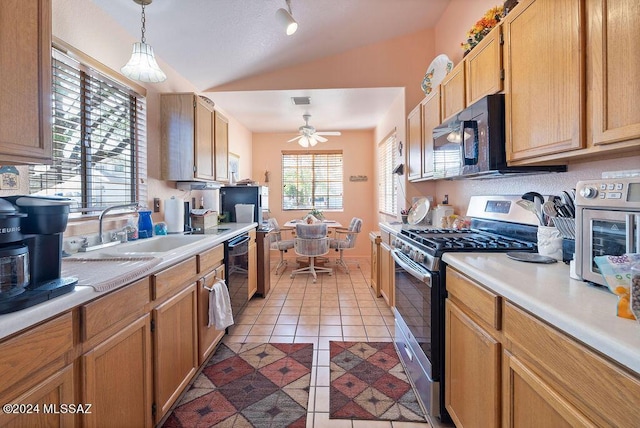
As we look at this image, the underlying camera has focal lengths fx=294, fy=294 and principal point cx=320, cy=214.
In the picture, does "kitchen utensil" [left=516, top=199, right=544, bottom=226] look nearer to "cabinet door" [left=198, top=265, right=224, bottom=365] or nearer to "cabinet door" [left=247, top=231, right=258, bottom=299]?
"cabinet door" [left=198, top=265, right=224, bottom=365]

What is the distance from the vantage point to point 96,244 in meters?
1.82

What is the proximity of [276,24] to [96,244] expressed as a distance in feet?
7.56

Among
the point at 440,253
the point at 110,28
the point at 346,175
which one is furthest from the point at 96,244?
the point at 346,175

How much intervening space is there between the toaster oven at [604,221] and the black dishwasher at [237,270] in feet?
7.29

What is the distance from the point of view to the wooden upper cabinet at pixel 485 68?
5.17 ft

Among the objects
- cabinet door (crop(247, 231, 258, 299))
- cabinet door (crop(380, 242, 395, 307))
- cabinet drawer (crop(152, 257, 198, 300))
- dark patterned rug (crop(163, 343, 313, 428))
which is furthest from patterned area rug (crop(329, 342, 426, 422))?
cabinet door (crop(247, 231, 258, 299))

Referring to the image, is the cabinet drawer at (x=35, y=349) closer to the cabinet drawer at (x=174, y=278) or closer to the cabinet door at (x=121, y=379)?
the cabinet door at (x=121, y=379)

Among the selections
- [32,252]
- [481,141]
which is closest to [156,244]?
[32,252]

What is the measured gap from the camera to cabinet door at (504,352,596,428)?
2.46 ft

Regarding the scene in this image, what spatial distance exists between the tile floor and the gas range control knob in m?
1.36

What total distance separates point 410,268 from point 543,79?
3.79 feet

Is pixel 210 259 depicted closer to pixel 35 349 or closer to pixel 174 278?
pixel 174 278

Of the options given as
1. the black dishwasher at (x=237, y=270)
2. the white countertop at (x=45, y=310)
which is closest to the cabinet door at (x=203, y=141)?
the black dishwasher at (x=237, y=270)

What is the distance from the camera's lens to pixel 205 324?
202 centimetres
